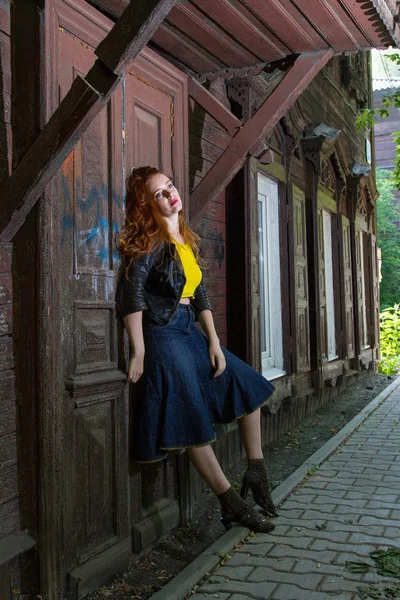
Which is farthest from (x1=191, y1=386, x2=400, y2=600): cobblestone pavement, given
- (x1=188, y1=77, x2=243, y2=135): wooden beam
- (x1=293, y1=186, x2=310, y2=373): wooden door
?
(x1=188, y1=77, x2=243, y2=135): wooden beam

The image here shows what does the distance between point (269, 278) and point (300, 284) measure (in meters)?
0.67

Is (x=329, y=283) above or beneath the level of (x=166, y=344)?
above

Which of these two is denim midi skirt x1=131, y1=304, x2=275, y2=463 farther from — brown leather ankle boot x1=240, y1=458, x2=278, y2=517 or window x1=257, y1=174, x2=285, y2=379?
window x1=257, y1=174, x2=285, y2=379

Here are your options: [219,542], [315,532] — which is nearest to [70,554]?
[219,542]

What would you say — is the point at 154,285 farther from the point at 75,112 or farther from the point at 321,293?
the point at 321,293

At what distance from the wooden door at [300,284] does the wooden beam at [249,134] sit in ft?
9.82

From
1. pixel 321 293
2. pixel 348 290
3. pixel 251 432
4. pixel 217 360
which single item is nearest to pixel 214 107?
pixel 217 360

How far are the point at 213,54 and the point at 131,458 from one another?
270 centimetres

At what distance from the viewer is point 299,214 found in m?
7.45

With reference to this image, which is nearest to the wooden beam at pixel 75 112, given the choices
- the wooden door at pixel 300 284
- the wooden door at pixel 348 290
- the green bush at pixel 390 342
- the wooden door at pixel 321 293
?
the wooden door at pixel 300 284

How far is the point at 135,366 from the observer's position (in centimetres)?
328

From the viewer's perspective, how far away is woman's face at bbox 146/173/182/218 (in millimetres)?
3420

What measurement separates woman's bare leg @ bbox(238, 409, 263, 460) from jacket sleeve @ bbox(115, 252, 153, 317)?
3.35ft

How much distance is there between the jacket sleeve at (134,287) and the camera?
3248mm
